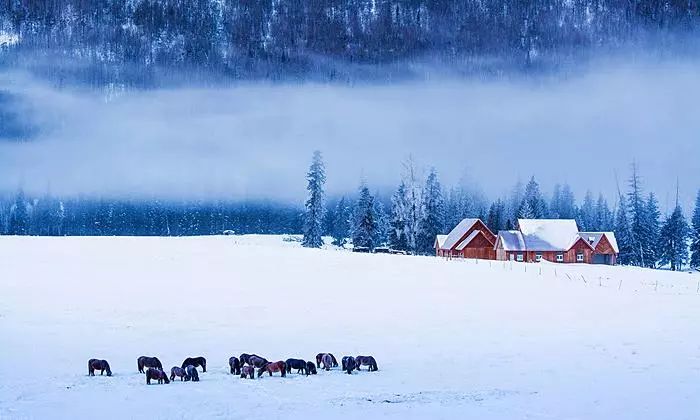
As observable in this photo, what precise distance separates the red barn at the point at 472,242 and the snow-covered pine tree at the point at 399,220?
7.55 meters

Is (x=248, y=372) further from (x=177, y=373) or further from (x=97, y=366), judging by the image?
(x=97, y=366)

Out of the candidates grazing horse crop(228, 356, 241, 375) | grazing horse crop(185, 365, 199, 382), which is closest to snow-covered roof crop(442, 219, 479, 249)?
grazing horse crop(228, 356, 241, 375)

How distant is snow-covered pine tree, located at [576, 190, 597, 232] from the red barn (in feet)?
137

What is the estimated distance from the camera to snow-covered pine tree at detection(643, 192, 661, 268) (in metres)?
74.6

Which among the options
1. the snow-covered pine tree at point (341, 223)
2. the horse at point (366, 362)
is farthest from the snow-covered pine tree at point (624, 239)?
the horse at point (366, 362)

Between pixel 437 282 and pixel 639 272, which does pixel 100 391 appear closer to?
pixel 437 282

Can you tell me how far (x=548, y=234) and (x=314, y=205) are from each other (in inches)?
854

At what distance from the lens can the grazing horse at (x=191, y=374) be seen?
54.2ft

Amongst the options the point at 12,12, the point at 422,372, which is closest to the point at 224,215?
the point at 12,12

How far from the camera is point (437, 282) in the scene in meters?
35.9

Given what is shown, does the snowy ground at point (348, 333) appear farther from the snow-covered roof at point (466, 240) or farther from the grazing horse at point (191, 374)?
the snow-covered roof at point (466, 240)

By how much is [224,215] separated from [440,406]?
8234 centimetres

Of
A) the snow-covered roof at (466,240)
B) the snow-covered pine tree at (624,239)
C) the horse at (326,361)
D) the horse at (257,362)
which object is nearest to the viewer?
the horse at (257,362)

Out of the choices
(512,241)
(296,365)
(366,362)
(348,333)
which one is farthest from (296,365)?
(512,241)
